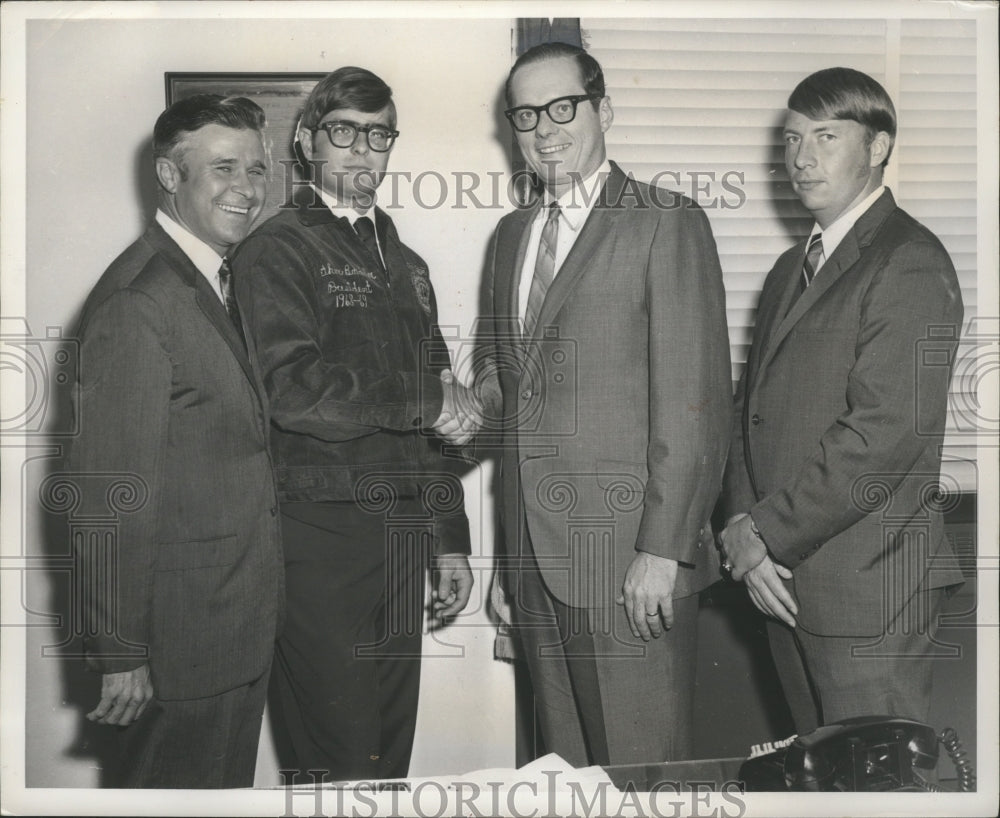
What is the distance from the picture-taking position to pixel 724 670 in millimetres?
2236

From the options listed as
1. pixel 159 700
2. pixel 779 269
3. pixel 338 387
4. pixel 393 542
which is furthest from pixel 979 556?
pixel 159 700

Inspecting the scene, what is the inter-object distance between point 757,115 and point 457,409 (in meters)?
0.89

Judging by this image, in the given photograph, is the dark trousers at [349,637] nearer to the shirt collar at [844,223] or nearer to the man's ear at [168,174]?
the man's ear at [168,174]

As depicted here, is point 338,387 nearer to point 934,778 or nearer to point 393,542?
point 393,542

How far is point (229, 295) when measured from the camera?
6.88ft

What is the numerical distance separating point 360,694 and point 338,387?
0.65 metres

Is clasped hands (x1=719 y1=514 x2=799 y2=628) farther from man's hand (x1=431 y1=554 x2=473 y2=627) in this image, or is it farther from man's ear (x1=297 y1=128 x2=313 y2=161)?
man's ear (x1=297 y1=128 x2=313 y2=161)

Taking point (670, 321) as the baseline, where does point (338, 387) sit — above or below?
below

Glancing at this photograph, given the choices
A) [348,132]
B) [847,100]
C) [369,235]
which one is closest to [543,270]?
[369,235]

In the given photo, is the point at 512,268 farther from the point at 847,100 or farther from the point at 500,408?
the point at 847,100

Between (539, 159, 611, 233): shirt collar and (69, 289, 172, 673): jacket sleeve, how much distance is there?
83cm

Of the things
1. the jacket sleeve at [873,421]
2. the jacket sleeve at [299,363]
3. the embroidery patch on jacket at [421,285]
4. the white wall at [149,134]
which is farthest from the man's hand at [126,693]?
the jacket sleeve at [873,421]

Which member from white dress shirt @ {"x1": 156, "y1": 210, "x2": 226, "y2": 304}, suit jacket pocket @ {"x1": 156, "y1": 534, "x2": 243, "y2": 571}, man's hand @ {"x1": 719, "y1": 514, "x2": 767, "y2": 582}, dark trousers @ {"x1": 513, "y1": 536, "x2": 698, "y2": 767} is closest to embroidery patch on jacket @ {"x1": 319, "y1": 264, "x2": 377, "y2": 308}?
white dress shirt @ {"x1": 156, "y1": 210, "x2": 226, "y2": 304}

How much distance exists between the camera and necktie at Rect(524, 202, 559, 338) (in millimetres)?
2086
